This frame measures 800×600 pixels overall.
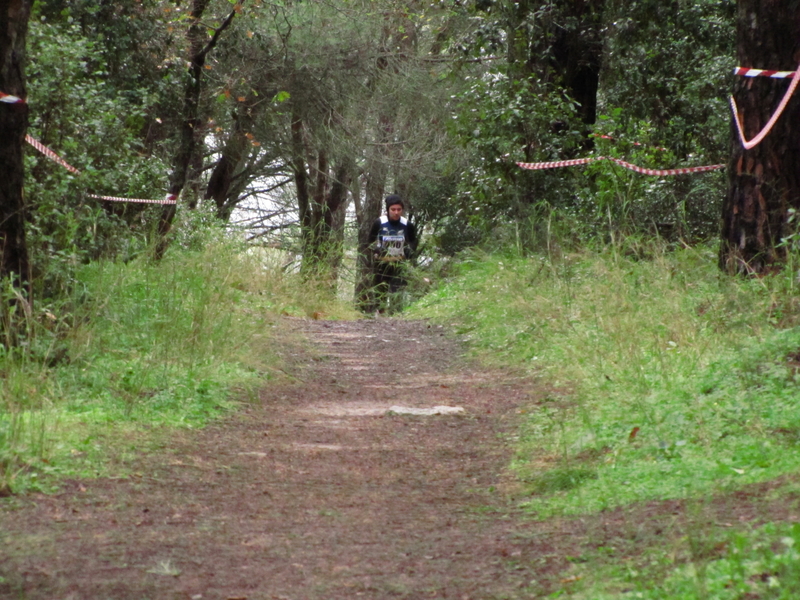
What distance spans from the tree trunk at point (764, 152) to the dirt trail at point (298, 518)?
2.47 meters

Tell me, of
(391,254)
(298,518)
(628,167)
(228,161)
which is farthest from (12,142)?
(228,161)

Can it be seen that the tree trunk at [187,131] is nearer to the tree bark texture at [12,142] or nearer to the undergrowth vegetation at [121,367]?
the undergrowth vegetation at [121,367]

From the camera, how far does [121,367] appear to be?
6.79 m

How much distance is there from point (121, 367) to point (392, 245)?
26.6 ft

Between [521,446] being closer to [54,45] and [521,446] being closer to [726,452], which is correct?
[726,452]

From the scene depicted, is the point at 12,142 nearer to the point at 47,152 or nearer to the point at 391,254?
the point at 47,152

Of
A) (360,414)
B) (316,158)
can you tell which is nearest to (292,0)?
(316,158)

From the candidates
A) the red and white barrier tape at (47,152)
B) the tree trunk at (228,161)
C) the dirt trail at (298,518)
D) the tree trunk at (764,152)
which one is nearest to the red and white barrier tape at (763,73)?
the tree trunk at (764,152)

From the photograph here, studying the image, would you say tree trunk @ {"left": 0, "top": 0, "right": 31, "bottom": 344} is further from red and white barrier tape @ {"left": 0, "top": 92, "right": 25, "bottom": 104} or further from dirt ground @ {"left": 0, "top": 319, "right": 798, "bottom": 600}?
dirt ground @ {"left": 0, "top": 319, "right": 798, "bottom": 600}

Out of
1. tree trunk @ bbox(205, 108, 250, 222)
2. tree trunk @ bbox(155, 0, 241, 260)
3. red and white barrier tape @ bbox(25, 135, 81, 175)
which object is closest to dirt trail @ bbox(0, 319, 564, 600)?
red and white barrier tape @ bbox(25, 135, 81, 175)

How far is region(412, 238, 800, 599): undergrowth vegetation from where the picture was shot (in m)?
3.30

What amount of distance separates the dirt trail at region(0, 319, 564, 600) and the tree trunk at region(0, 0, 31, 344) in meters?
1.60

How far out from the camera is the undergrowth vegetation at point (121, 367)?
16.3 ft

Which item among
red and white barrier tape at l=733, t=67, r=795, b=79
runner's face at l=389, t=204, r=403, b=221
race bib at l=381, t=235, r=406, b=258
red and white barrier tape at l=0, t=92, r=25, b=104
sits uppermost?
red and white barrier tape at l=733, t=67, r=795, b=79
